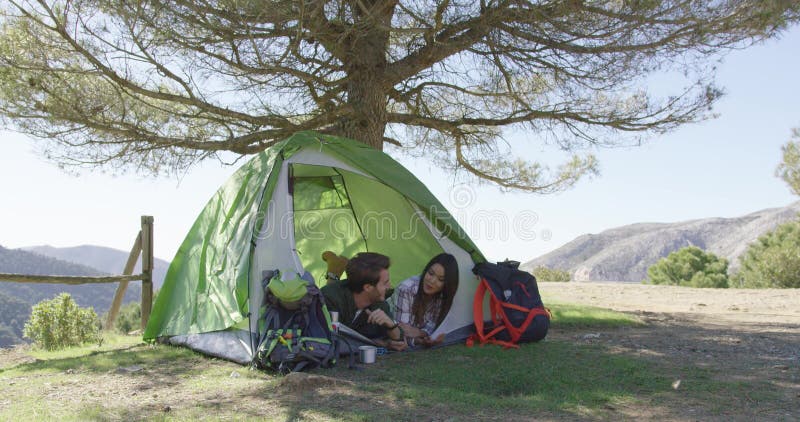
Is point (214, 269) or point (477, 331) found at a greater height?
point (214, 269)

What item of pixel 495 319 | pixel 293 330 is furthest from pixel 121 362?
pixel 495 319

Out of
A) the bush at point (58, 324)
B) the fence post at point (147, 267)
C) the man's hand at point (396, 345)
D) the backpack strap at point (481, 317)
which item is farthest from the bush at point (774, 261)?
the bush at point (58, 324)

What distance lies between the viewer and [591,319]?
21.6 ft

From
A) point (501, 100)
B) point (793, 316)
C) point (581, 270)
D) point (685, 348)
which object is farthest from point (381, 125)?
point (581, 270)

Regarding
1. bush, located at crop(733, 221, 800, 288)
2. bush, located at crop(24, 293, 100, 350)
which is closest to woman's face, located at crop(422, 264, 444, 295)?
bush, located at crop(24, 293, 100, 350)

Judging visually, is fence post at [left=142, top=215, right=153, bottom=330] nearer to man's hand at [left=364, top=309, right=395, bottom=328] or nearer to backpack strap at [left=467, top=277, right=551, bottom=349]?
man's hand at [left=364, top=309, right=395, bottom=328]

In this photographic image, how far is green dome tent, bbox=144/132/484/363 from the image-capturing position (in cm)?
445

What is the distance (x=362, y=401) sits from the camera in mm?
3207

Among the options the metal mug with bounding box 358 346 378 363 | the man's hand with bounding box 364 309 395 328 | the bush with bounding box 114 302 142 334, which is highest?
the man's hand with bounding box 364 309 395 328

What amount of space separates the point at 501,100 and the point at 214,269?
433cm

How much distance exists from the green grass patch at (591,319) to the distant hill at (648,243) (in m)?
26.5

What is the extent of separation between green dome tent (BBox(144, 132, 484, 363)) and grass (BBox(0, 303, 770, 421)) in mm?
370

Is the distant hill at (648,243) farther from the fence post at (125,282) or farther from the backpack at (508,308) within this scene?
the backpack at (508,308)

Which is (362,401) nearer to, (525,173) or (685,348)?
(685,348)
